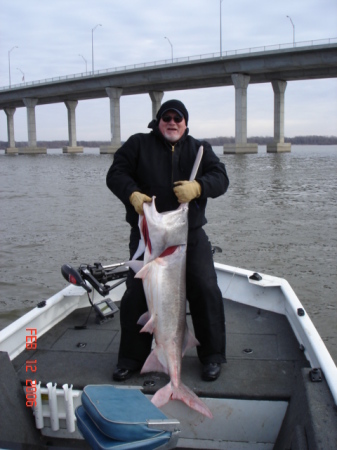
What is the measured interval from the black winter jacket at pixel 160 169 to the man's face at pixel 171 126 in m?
0.05

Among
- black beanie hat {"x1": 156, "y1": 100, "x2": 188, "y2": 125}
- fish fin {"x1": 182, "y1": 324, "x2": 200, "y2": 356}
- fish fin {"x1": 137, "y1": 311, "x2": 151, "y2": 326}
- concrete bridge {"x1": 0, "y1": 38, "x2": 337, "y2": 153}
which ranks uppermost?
concrete bridge {"x1": 0, "y1": 38, "x2": 337, "y2": 153}

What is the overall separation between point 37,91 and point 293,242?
78486mm

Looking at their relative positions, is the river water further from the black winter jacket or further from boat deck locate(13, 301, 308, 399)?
the black winter jacket

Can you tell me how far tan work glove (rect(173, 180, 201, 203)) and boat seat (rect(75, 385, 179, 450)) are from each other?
1.54 meters

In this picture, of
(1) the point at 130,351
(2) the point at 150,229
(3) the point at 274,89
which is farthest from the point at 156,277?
(3) the point at 274,89

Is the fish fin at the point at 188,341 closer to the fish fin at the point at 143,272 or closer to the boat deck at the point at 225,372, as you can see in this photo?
the boat deck at the point at 225,372

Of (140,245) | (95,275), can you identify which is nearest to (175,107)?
(140,245)

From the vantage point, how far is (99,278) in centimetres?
557

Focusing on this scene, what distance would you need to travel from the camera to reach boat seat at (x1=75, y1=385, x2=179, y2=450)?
98.7 inches

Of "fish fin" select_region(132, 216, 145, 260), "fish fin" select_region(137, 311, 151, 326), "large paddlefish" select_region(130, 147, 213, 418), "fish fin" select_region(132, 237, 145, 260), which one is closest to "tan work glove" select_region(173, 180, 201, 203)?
"large paddlefish" select_region(130, 147, 213, 418)

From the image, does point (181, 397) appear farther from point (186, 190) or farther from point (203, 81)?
point (203, 81)

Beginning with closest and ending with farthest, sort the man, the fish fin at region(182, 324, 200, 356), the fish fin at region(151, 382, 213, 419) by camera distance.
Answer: the fish fin at region(151, 382, 213, 419)
the fish fin at region(182, 324, 200, 356)
the man

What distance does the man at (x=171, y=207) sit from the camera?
405cm

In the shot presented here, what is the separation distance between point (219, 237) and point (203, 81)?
196 ft
